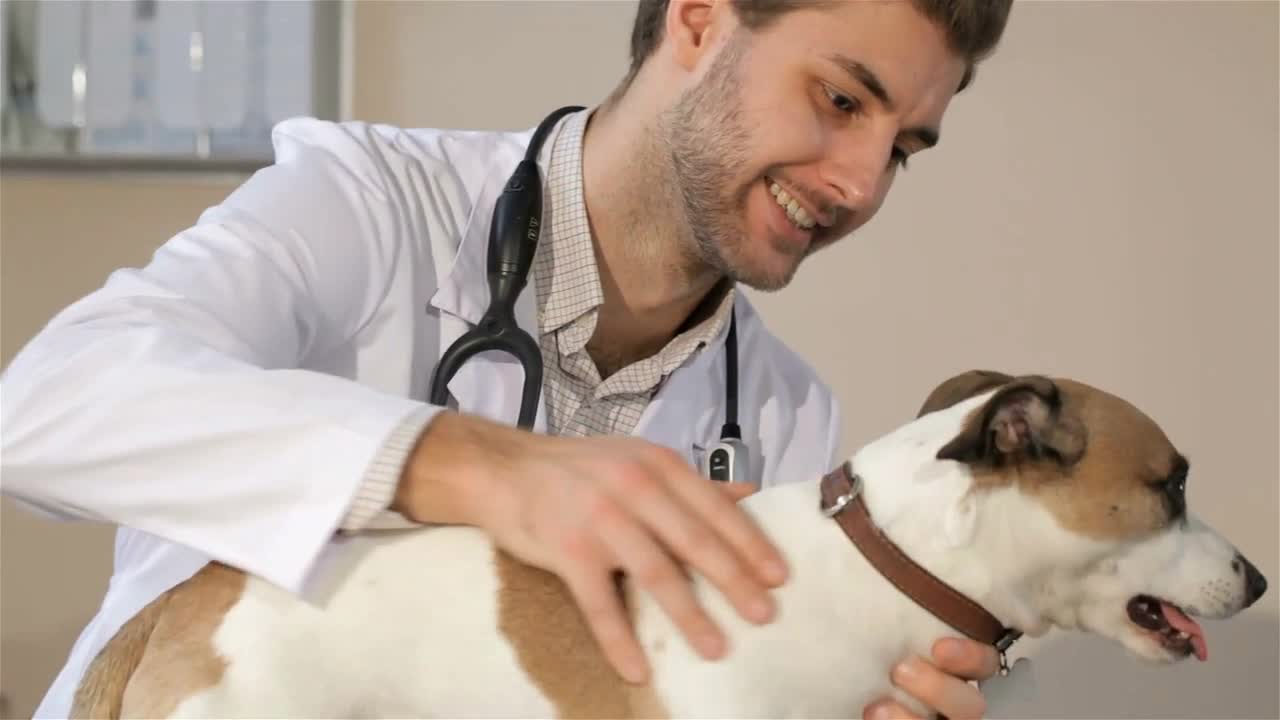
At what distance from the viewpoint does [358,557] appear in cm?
92

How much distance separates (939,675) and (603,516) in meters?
0.31

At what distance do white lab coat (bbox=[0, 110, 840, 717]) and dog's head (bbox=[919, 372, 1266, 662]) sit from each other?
478mm

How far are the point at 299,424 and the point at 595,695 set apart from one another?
11.9 inches

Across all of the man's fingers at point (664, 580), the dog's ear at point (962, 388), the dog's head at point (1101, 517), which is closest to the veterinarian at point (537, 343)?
the man's fingers at point (664, 580)

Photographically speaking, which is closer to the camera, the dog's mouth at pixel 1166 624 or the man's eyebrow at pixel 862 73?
the dog's mouth at pixel 1166 624

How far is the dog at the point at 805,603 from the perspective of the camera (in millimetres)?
905

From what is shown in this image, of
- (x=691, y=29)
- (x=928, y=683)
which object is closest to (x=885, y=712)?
(x=928, y=683)

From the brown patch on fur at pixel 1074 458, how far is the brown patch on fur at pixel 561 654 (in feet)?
1.06

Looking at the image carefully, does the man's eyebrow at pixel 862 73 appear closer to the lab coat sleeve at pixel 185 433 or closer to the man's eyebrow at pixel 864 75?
the man's eyebrow at pixel 864 75

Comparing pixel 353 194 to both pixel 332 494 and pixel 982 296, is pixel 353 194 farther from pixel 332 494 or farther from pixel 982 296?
pixel 982 296

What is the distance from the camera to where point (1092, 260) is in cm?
220

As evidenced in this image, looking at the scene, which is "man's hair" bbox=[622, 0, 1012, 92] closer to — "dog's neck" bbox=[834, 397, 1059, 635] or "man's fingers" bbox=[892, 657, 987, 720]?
"dog's neck" bbox=[834, 397, 1059, 635]

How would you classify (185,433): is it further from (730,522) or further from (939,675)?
(939,675)

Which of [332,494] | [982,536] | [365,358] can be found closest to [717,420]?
[365,358]
